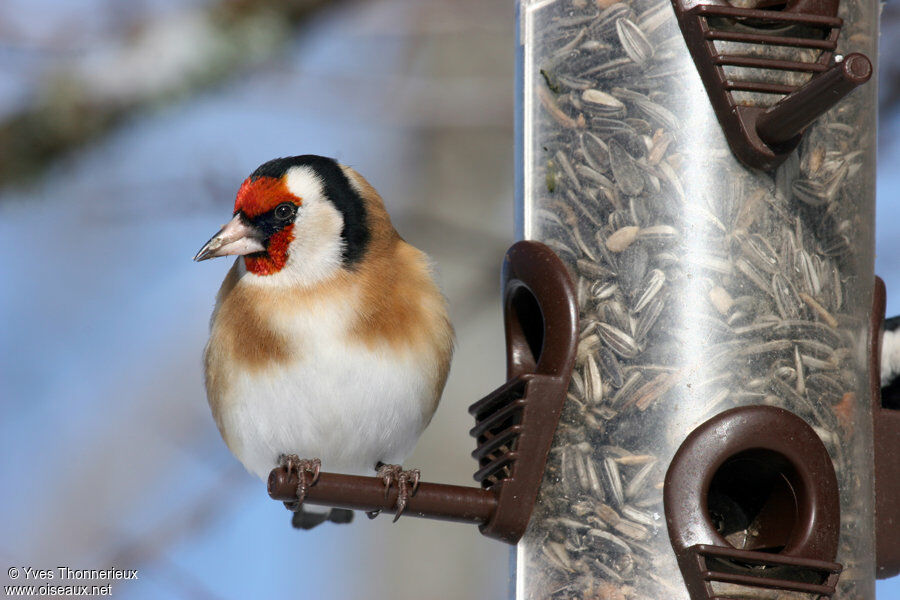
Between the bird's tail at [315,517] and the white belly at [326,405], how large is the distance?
604mm

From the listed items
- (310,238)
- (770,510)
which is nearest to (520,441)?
(770,510)

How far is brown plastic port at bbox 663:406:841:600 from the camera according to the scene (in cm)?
300

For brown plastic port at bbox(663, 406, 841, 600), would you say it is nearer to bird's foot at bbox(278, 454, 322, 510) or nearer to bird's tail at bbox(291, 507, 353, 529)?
bird's foot at bbox(278, 454, 322, 510)

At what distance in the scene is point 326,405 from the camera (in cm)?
389

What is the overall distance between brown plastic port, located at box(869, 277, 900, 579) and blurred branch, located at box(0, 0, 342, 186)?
4063mm

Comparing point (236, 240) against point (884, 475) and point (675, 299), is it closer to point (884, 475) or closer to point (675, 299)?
point (675, 299)

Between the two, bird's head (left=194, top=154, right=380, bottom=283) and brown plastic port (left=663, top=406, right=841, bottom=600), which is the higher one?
bird's head (left=194, top=154, right=380, bottom=283)

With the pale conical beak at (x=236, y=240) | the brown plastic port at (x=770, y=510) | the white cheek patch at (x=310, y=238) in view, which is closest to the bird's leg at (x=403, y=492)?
the brown plastic port at (x=770, y=510)

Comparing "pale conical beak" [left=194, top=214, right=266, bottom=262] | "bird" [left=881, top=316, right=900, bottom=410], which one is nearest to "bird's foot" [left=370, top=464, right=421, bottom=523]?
"pale conical beak" [left=194, top=214, right=266, bottom=262]

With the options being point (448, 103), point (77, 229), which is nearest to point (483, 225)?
point (448, 103)

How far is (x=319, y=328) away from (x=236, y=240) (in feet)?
1.35

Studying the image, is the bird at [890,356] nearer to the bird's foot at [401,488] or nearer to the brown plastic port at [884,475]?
the brown plastic port at [884,475]

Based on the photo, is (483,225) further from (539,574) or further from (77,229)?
(539,574)

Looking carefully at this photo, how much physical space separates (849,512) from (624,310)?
2.61 ft
